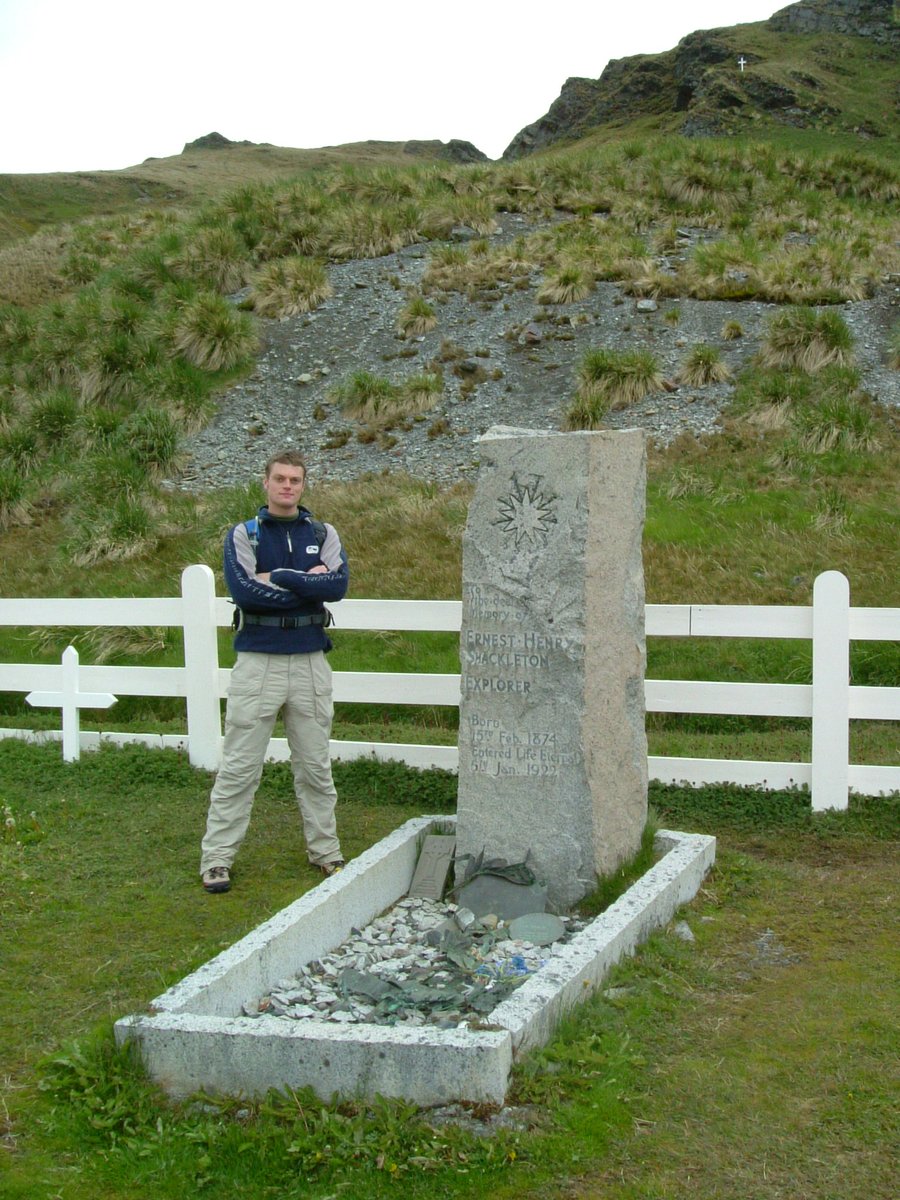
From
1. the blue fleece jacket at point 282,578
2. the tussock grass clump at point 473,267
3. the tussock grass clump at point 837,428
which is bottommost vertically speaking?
the blue fleece jacket at point 282,578

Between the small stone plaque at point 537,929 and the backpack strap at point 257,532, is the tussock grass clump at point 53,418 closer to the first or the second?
the backpack strap at point 257,532

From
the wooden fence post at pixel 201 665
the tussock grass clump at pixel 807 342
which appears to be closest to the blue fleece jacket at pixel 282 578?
the wooden fence post at pixel 201 665

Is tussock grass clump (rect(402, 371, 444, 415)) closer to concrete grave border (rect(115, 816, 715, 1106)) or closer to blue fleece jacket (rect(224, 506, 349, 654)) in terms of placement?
blue fleece jacket (rect(224, 506, 349, 654))

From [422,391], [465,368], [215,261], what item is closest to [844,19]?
[215,261]

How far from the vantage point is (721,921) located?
599 cm

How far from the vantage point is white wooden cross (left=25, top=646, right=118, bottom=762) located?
9.15 meters

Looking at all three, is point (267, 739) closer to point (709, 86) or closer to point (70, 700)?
point (70, 700)

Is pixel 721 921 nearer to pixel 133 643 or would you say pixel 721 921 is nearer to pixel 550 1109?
pixel 550 1109

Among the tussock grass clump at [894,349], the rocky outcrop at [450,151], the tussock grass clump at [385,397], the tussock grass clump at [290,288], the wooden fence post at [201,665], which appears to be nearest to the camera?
the wooden fence post at [201,665]

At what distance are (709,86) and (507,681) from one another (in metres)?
43.1

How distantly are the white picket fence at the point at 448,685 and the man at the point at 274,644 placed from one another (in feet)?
5.81

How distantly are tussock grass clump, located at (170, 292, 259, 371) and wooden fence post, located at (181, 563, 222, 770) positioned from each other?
1032 centimetres

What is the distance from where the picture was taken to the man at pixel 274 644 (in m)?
6.41

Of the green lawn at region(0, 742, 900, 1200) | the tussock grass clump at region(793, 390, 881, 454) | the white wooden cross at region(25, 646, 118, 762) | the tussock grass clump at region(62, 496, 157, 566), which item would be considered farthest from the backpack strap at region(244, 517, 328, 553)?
the tussock grass clump at region(793, 390, 881, 454)
